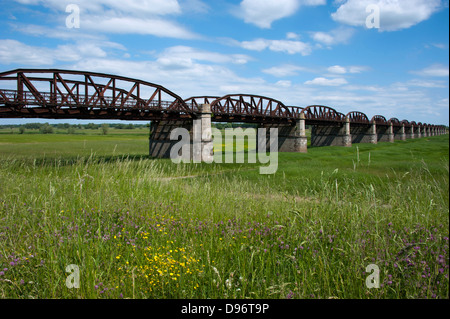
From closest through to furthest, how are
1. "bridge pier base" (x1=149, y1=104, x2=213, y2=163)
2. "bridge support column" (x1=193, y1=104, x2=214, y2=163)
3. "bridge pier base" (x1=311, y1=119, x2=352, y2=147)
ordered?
"bridge support column" (x1=193, y1=104, x2=214, y2=163) → "bridge pier base" (x1=149, y1=104, x2=213, y2=163) → "bridge pier base" (x1=311, y1=119, x2=352, y2=147)

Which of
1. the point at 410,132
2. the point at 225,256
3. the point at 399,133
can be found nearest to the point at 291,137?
the point at 225,256

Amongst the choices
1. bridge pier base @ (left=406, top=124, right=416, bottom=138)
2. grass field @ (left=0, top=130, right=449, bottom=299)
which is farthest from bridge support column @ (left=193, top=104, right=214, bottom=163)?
bridge pier base @ (left=406, top=124, right=416, bottom=138)

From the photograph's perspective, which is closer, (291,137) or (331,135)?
(291,137)

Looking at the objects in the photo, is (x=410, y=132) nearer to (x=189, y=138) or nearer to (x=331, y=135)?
(x=331, y=135)

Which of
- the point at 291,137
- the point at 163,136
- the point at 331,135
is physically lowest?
the point at 163,136

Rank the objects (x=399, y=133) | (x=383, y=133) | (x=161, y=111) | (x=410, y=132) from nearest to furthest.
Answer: (x=161, y=111) → (x=383, y=133) → (x=399, y=133) → (x=410, y=132)

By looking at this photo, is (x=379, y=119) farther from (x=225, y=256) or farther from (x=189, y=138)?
(x=225, y=256)

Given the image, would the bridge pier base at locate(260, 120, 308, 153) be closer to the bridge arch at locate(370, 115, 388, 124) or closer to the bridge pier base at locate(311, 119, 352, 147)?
the bridge pier base at locate(311, 119, 352, 147)

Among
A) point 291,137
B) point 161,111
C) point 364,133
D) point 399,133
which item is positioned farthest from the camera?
point 399,133

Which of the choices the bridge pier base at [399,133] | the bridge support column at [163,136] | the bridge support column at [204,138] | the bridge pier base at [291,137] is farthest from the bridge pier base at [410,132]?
the bridge support column at [163,136]

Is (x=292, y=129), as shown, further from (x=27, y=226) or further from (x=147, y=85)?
(x=27, y=226)

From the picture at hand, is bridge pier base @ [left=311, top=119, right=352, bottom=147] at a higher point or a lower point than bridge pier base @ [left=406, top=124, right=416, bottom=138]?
lower

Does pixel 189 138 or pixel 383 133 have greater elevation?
pixel 383 133

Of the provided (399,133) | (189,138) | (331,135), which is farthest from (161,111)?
(399,133)
